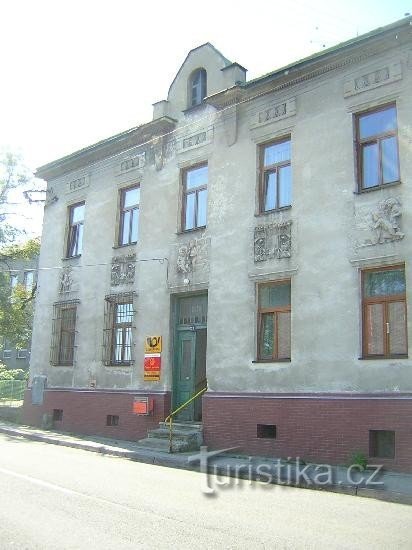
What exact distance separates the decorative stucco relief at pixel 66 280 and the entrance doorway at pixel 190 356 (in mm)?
5289

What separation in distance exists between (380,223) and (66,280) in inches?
467

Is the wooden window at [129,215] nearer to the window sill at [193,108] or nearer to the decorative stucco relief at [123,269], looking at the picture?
the decorative stucco relief at [123,269]

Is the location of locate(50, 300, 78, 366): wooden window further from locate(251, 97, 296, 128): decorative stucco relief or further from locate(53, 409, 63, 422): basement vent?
locate(251, 97, 296, 128): decorative stucco relief

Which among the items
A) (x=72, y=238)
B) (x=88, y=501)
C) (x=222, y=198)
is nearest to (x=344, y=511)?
(x=88, y=501)

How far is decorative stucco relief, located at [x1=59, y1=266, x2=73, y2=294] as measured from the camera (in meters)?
20.5

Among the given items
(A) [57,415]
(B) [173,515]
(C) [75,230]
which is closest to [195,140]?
(C) [75,230]

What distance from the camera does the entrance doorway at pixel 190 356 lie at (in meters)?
16.4

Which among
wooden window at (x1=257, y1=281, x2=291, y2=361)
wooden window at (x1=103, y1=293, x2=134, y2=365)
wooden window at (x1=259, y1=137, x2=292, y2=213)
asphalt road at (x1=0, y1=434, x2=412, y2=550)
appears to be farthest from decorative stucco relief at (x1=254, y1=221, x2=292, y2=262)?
asphalt road at (x1=0, y1=434, x2=412, y2=550)

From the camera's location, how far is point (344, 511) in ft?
26.9

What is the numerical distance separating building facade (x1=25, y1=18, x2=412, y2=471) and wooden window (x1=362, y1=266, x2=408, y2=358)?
31 millimetres

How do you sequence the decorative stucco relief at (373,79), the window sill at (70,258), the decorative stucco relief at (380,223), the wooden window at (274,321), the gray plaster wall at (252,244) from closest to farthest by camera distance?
the decorative stucco relief at (380,223) → the gray plaster wall at (252,244) → the decorative stucco relief at (373,79) → the wooden window at (274,321) → the window sill at (70,258)

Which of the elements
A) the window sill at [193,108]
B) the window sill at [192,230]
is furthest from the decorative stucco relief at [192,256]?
the window sill at [193,108]

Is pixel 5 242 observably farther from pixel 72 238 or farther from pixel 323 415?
pixel 323 415

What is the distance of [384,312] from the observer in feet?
41.2
